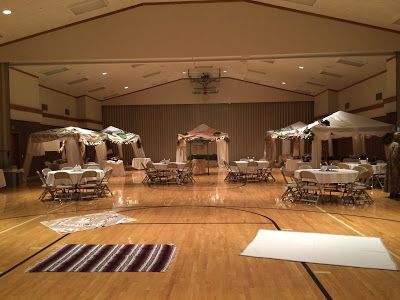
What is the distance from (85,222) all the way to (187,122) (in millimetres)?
18712

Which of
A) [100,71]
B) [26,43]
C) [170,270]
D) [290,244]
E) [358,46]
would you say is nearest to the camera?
[170,270]

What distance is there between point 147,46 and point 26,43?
4.06 m

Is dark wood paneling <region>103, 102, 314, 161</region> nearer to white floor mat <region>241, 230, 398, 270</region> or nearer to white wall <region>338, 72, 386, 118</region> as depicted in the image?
white wall <region>338, 72, 386, 118</region>

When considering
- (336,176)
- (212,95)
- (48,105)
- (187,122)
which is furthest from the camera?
(187,122)

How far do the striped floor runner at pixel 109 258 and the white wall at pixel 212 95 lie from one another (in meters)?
20.1

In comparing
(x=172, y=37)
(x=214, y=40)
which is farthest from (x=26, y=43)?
(x=214, y=40)

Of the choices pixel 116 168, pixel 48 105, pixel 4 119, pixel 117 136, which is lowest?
pixel 116 168

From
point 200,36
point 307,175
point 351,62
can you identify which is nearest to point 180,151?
point 200,36

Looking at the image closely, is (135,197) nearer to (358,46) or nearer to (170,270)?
(170,270)

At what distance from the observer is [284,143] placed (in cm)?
2288

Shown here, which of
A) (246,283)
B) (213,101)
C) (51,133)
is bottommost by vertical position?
(246,283)

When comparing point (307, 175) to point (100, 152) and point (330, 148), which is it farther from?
point (100, 152)

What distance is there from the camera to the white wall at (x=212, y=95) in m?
24.7

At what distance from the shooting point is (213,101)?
2520 centimetres
